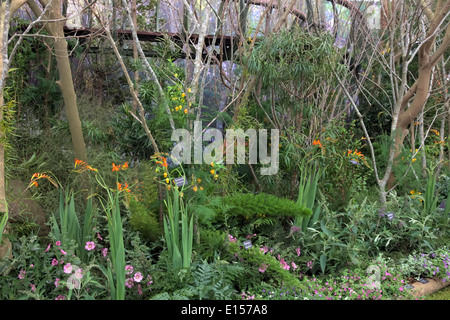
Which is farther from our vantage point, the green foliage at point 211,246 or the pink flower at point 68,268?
the green foliage at point 211,246

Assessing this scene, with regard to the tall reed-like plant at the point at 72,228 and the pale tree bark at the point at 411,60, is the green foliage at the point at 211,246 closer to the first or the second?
the tall reed-like plant at the point at 72,228

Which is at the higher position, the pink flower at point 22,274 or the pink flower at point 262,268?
the pink flower at point 22,274

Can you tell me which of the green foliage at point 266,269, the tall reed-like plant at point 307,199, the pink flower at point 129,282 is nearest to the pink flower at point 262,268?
the green foliage at point 266,269

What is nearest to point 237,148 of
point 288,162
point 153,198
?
point 288,162

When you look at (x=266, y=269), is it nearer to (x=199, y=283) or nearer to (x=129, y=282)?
(x=199, y=283)

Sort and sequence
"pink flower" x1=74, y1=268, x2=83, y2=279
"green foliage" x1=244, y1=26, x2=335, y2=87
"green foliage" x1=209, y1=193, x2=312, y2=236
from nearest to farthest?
"pink flower" x1=74, y1=268, x2=83, y2=279, "green foliage" x1=209, y1=193, x2=312, y2=236, "green foliage" x1=244, y1=26, x2=335, y2=87

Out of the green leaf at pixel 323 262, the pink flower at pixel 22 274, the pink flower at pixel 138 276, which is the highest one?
the pink flower at pixel 138 276

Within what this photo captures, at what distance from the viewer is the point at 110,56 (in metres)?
5.60

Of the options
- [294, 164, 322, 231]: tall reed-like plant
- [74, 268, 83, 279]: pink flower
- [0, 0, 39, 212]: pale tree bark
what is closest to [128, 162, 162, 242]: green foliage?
[74, 268, 83, 279]: pink flower

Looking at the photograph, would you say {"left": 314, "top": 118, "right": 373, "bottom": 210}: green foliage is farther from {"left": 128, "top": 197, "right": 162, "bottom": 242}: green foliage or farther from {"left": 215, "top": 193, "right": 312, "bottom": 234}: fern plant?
{"left": 128, "top": 197, "right": 162, "bottom": 242}: green foliage

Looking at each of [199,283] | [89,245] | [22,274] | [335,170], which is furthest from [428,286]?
[22,274]

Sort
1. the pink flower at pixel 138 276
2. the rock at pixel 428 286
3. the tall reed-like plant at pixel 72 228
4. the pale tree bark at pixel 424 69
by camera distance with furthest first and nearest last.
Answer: the pale tree bark at pixel 424 69 < the rock at pixel 428 286 < the tall reed-like plant at pixel 72 228 < the pink flower at pixel 138 276

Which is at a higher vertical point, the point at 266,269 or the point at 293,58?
the point at 293,58
